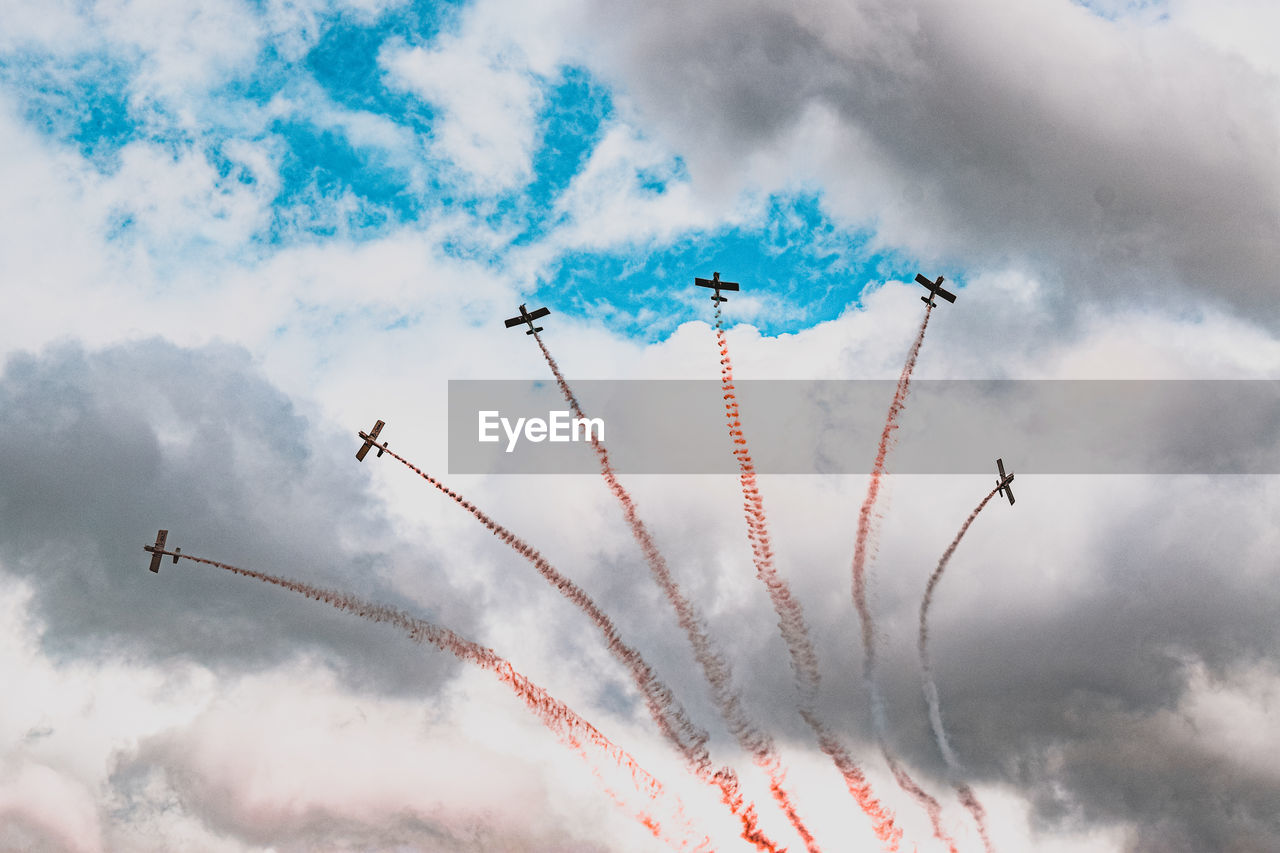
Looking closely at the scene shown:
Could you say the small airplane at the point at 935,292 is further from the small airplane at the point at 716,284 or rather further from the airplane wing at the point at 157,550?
the airplane wing at the point at 157,550

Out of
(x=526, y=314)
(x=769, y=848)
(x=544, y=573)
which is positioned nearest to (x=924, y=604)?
(x=769, y=848)

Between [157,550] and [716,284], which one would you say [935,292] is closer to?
[716,284]

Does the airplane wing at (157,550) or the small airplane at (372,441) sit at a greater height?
the small airplane at (372,441)

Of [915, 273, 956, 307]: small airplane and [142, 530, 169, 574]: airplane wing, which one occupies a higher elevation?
[915, 273, 956, 307]: small airplane

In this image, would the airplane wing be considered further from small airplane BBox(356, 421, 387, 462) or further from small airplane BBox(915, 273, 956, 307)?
small airplane BBox(915, 273, 956, 307)

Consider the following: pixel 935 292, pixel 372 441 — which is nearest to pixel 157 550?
pixel 372 441

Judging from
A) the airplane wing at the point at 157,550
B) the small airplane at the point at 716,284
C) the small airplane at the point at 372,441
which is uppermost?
the small airplane at the point at 716,284

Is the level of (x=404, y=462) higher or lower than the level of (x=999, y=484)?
lower

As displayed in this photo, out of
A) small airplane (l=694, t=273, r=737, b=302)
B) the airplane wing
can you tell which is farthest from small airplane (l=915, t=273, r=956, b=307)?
the airplane wing

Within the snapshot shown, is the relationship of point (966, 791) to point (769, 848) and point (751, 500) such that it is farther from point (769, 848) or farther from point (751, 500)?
point (751, 500)

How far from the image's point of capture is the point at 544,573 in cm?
9912

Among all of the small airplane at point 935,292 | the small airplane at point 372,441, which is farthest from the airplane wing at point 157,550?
the small airplane at point 935,292

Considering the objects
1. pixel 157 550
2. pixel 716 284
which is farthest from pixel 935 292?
pixel 157 550

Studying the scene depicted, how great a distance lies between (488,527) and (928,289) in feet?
211
